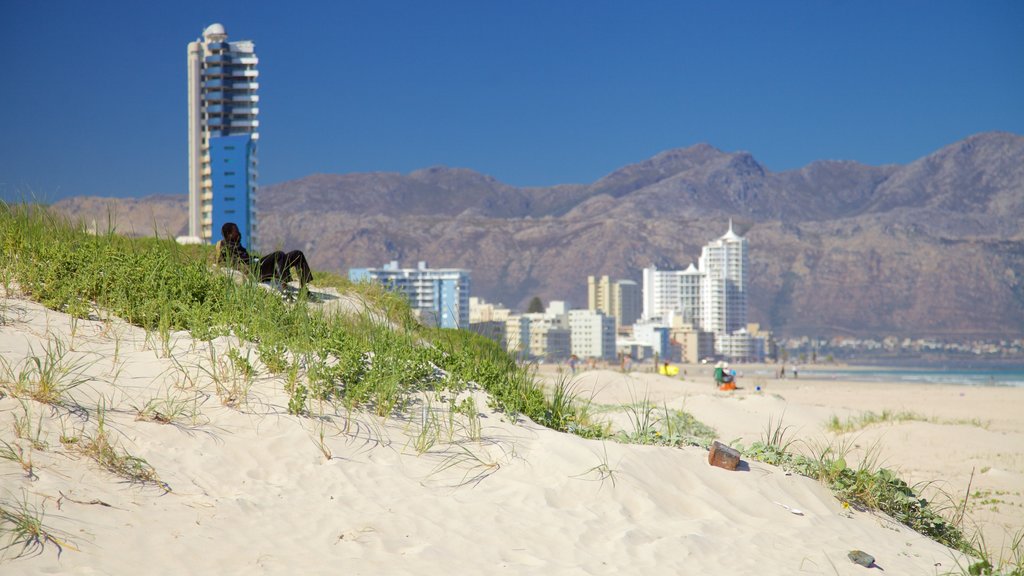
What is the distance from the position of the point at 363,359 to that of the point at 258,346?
84 cm

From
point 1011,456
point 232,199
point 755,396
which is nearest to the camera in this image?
point 1011,456

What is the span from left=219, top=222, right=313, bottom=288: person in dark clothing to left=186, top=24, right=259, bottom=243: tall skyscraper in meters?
76.5

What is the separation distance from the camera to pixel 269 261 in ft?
31.9

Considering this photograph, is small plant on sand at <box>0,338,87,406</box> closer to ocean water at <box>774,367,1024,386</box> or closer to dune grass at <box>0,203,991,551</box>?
dune grass at <box>0,203,991,551</box>

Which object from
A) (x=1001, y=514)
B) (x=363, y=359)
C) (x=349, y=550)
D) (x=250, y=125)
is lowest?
(x=1001, y=514)

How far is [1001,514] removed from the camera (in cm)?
930

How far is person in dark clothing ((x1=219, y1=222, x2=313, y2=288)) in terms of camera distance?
31.1 ft

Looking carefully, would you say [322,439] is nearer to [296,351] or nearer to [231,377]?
[231,377]

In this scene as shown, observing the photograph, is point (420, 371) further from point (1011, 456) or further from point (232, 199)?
point (232, 199)

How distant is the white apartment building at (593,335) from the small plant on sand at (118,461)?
17045 cm

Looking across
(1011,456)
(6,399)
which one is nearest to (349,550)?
(6,399)

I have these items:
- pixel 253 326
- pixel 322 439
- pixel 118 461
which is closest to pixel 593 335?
pixel 253 326

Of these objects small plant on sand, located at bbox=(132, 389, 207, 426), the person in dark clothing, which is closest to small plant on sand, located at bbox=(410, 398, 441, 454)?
small plant on sand, located at bbox=(132, 389, 207, 426)

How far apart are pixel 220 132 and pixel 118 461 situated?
3480 inches
